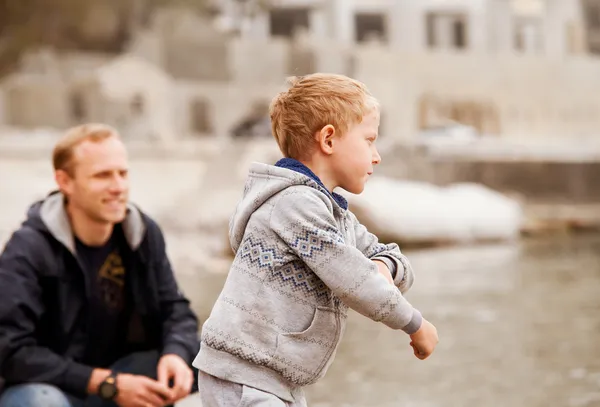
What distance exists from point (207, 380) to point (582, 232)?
42.1ft

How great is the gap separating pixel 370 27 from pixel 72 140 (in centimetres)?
1899

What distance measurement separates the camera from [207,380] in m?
1.65

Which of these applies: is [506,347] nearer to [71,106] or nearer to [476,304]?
[476,304]

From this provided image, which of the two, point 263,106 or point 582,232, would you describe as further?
point 263,106

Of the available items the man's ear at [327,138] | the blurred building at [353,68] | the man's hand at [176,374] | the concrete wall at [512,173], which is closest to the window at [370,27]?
A: the blurred building at [353,68]

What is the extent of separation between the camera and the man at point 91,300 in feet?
7.38

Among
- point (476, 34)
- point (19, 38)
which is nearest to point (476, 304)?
point (19, 38)

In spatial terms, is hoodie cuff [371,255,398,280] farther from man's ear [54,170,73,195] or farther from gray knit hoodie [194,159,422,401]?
man's ear [54,170,73,195]

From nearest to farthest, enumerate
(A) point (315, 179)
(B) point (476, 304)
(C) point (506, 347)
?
(A) point (315, 179), (C) point (506, 347), (B) point (476, 304)

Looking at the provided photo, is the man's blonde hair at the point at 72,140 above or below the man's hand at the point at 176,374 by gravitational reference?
above

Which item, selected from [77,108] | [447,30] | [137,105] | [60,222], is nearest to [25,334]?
[60,222]

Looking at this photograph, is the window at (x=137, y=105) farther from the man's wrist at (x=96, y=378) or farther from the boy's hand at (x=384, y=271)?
the boy's hand at (x=384, y=271)

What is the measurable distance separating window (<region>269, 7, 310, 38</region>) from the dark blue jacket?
17062 mm

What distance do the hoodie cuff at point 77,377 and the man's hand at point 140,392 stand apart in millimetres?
65
